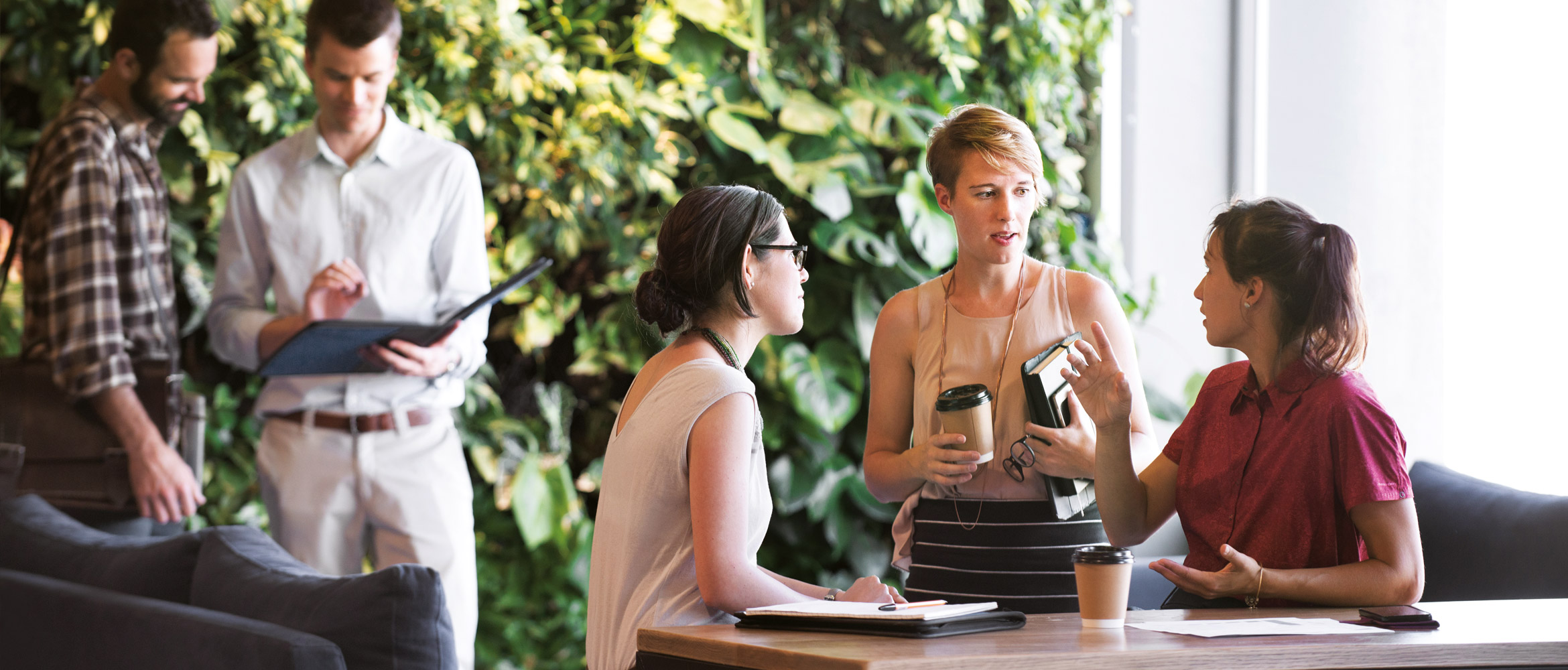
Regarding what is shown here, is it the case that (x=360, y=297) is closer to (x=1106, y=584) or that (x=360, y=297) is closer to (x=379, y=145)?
(x=379, y=145)

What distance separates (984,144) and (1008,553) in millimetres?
674

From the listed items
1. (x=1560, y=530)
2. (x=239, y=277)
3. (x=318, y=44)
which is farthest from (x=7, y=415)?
(x=1560, y=530)

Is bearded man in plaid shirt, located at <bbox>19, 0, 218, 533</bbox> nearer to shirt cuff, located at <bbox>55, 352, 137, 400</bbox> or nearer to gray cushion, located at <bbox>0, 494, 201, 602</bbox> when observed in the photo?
shirt cuff, located at <bbox>55, 352, 137, 400</bbox>

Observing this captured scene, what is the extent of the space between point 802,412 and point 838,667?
2.30 meters

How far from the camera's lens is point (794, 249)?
1810 mm

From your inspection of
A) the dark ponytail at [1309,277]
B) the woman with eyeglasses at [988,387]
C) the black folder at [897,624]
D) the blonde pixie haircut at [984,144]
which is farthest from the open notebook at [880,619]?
the blonde pixie haircut at [984,144]

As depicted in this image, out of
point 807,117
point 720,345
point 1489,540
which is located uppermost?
point 807,117

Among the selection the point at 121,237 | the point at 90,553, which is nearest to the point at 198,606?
the point at 90,553

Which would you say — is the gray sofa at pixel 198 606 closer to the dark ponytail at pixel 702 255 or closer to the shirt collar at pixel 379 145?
the dark ponytail at pixel 702 255

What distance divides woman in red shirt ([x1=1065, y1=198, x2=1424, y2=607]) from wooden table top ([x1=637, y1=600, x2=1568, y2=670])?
168 mm

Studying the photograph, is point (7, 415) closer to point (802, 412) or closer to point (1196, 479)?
point (802, 412)

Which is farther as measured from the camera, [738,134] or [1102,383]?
[738,134]

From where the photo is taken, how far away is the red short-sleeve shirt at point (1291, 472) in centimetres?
163

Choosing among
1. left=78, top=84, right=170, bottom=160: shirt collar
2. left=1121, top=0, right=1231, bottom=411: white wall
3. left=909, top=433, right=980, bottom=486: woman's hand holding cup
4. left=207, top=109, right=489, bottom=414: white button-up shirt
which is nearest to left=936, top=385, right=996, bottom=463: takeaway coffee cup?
left=909, top=433, right=980, bottom=486: woman's hand holding cup
